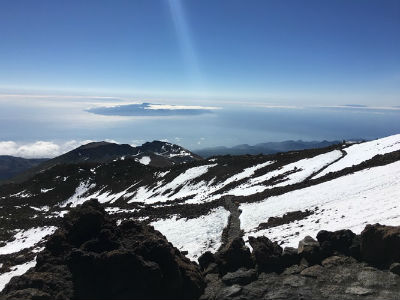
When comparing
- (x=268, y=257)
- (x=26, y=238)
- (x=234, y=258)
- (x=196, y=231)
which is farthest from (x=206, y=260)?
(x=26, y=238)


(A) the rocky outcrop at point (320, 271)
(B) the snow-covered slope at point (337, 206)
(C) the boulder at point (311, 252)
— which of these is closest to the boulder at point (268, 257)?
(A) the rocky outcrop at point (320, 271)

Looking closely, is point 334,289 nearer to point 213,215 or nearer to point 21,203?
point 213,215

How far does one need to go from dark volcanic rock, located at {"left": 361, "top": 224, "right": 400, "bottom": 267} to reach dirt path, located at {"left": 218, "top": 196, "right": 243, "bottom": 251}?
977 centimetres

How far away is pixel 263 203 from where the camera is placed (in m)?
35.0

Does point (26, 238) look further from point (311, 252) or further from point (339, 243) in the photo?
point (339, 243)

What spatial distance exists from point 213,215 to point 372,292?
842 inches

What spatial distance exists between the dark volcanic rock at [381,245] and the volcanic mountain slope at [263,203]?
160 inches

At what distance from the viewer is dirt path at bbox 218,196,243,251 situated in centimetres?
2552

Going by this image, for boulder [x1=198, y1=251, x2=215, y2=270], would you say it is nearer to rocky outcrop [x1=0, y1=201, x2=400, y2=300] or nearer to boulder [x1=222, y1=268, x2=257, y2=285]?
rocky outcrop [x1=0, y1=201, x2=400, y2=300]

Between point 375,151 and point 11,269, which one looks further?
point 375,151

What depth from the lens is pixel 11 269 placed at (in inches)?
1107

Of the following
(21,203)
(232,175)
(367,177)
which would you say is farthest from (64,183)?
(367,177)

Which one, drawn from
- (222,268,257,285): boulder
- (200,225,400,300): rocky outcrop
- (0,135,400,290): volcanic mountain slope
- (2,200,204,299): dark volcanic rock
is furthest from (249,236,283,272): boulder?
(0,135,400,290): volcanic mountain slope

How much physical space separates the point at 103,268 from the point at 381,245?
1147cm
